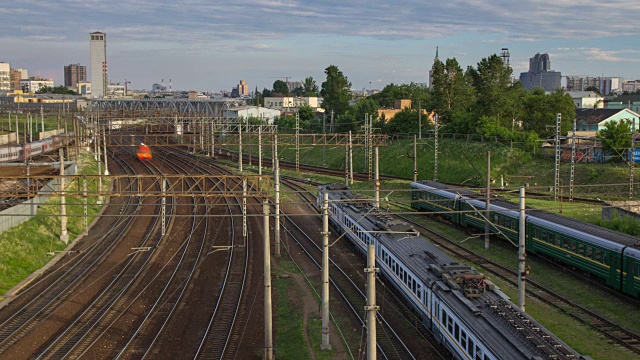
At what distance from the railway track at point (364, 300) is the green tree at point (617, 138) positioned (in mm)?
28115

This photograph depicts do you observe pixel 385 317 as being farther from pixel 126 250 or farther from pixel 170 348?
pixel 126 250

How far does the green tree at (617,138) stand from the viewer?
51.4 metres

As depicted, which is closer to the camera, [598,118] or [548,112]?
[548,112]

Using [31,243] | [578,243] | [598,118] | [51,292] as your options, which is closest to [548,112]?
[598,118]

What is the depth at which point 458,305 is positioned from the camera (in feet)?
62.6

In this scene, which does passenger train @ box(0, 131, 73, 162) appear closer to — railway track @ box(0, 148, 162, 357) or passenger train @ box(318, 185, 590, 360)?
railway track @ box(0, 148, 162, 357)

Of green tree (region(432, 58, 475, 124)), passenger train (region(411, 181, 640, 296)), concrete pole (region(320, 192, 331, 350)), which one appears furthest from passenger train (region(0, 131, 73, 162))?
concrete pole (region(320, 192, 331, 350))

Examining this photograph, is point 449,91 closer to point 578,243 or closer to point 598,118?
point 598,118

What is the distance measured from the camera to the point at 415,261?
963 inches

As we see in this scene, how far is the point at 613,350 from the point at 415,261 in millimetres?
7483

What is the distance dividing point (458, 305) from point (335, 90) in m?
98.9

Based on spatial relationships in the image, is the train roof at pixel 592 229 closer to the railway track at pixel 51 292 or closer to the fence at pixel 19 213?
the railway track at pixel 51 292

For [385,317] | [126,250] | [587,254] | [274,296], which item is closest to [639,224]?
[587,254]

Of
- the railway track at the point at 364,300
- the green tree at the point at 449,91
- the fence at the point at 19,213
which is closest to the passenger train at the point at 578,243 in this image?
the railway track at the point at 364,300
